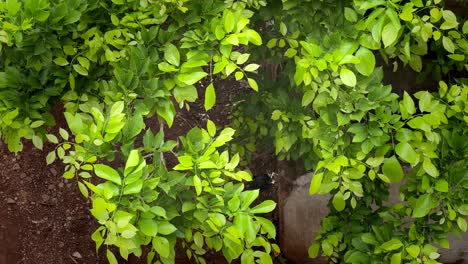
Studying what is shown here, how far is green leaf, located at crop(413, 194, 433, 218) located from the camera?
80.5 inches

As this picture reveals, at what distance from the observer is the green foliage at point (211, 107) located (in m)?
1.73

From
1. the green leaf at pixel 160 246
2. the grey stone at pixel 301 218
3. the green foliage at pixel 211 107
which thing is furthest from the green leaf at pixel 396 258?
the grey stone at pixel 301 218

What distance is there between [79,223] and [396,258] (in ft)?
9.25

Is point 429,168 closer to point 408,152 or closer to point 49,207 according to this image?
point 408,152

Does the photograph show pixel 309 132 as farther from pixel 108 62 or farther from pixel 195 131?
pixel 108 62

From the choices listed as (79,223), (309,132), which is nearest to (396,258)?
(309,132)

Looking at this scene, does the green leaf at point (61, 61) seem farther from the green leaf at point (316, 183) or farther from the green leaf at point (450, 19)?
the green leaf at point (450, 19)

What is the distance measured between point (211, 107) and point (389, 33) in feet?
2.37

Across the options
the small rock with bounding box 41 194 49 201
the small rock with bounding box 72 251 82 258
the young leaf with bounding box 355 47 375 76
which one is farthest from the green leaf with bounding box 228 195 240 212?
the small rock with bounding box 41 194 49 201

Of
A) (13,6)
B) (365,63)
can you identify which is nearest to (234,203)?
(365,63)

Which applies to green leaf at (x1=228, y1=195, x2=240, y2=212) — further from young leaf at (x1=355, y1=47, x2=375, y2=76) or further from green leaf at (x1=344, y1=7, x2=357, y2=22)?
green leaf at (x1=344, y1=7, x2=357, y2=22)

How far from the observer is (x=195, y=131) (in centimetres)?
185

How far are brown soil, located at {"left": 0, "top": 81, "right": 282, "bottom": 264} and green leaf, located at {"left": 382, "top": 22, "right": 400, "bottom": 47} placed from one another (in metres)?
2.26

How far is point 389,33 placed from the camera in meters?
1.80
